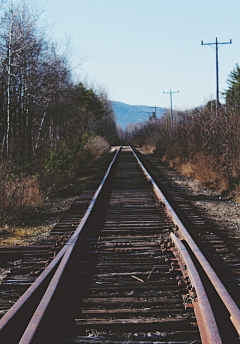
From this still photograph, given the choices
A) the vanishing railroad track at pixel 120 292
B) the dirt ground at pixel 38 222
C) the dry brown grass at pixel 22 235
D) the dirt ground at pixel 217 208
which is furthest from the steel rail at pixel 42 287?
the dirt ground at pixel 217 208

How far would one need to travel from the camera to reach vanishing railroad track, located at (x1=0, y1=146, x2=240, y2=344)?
96.7 inches

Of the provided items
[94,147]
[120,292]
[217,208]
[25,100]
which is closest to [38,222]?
[120,292]

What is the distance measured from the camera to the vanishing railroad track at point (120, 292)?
8.05ft

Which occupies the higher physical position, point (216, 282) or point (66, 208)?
point (216, 282)

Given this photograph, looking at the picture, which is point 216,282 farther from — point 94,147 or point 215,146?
point 94,147

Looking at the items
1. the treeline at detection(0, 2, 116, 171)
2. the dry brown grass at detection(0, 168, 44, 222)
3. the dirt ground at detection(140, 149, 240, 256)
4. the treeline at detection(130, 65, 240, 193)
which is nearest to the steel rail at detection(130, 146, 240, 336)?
the dirt ground at detection(140, 149, 240, 256)

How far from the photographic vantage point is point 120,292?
3174 millimetres

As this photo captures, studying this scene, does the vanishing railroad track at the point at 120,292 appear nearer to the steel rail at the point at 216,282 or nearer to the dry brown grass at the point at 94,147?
the steel rail at the point at 216,282

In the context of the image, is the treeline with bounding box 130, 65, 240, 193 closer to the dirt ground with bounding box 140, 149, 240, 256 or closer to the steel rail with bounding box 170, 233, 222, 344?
the dirt ground with bounding box 140, 149, 240, 256

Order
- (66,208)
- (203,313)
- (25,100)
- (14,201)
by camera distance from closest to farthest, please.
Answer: (203,313) < (14,201) < (66,208) < (25,100)

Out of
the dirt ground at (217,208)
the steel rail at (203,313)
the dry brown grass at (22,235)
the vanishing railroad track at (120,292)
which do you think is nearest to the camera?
the steel rail at (203,313)

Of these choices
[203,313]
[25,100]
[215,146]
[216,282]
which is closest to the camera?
[203,313]

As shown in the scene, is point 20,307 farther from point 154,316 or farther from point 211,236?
point 211,236

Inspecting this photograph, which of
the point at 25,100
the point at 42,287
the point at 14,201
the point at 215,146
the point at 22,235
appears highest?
the point at 25,100
